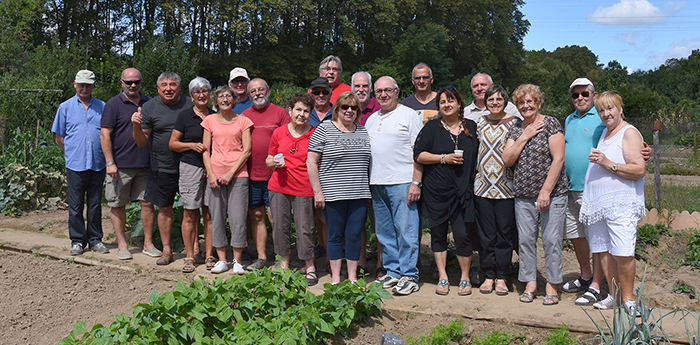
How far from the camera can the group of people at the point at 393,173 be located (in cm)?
431

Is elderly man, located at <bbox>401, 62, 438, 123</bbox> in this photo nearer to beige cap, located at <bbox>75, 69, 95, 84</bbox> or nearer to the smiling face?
the smiling face

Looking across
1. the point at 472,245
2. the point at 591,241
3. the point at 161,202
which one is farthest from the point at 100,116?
the point at 591,241

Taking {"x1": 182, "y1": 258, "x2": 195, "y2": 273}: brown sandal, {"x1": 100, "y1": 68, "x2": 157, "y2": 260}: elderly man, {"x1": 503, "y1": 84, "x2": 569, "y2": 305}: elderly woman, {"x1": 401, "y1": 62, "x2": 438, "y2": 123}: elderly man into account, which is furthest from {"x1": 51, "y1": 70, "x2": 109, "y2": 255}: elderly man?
{"x1": 503, "y1": 84, "x2": 569, "y2": 305}: elderly woman

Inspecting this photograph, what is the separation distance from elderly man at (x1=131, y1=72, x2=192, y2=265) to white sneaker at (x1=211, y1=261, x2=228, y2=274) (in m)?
0.67

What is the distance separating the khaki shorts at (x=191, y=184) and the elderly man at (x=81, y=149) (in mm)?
1299

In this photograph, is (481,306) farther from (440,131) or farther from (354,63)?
(354,63)

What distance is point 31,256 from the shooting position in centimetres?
589

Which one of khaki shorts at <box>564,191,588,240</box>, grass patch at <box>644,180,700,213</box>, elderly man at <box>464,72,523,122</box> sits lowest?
grass patch at <box>644,180,700,213</box>

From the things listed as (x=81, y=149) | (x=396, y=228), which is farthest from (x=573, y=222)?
(x=81, y=149)

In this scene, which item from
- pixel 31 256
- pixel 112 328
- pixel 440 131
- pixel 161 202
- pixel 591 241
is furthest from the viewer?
pixel 31 256

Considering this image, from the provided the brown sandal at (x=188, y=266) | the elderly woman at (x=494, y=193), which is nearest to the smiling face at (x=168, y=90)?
the brown sandal at (x=188, y=266)

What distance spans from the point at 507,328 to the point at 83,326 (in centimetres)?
297

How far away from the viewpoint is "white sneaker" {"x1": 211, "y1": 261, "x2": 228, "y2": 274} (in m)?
5.26

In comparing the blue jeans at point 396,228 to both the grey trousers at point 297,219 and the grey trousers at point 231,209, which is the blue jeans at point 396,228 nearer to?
the grey trousers at point 297,219
